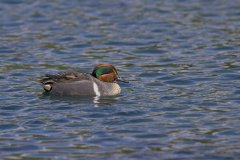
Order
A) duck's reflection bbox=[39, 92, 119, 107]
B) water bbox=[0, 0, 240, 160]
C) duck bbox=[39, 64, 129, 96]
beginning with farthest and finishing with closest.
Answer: duck bbox=[39, 64, 129, 96]
duck's reflection bbox=[39, 92, 119, 107]
water bbox=[0, 0, 240, 160]

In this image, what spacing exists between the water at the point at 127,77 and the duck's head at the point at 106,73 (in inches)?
14.0

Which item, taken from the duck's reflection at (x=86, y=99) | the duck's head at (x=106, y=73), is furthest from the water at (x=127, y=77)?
the duck's head at (x=106, y=73)

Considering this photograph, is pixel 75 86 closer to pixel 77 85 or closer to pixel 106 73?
pixel 77 85

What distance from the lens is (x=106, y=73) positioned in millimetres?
15211

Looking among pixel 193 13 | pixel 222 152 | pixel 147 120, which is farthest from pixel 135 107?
pixel 193 13

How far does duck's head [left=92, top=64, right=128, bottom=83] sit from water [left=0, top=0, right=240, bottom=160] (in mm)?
356

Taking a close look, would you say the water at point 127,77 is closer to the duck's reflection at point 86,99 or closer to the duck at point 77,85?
the duck's reflection at point 86,99

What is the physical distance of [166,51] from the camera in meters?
18.3

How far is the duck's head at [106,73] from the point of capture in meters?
15.2

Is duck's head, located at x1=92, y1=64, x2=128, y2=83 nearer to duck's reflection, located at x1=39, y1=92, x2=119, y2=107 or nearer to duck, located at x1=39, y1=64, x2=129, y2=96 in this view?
duck, located at x1=39, y1=64, x2=129, y2=96

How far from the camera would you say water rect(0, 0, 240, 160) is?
11578 millimetres

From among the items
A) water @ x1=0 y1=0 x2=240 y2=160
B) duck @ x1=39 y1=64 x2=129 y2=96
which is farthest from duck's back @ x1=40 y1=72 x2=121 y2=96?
water @ x1=0 y1=0 x2=240 y2=160

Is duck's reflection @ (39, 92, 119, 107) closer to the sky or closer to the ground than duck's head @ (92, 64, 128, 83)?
closer to the ground

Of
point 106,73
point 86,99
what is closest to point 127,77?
point 106,73
